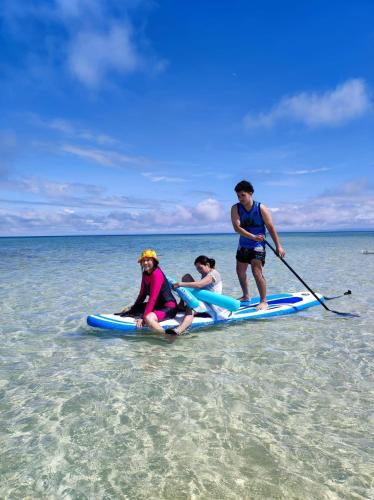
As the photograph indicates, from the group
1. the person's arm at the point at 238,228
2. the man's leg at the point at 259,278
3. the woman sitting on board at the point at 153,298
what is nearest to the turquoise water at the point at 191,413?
the woman sitting on board at the point at 153,298

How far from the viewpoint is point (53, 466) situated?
A: 3375mm

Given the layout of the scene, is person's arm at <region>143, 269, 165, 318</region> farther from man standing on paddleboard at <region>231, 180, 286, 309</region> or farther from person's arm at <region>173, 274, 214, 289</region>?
man standing on paddleboard at <region>231, 180, 286, 309</region>

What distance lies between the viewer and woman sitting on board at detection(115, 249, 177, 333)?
708 cm

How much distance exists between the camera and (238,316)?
841cm

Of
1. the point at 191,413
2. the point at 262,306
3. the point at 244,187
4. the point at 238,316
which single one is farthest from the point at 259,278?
the point at 191,413

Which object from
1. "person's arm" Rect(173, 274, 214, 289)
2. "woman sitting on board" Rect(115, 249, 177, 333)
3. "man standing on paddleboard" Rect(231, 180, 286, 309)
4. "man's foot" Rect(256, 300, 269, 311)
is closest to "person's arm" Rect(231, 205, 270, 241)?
"man standing on paddleboard" Rect(231, 180, 286, 309)

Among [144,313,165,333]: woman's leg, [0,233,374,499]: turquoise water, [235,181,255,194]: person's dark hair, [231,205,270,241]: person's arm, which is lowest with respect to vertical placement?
[0,233,374,499]: turquoise water

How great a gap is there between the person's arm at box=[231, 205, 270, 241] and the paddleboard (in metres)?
1.81

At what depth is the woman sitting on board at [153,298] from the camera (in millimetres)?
7082

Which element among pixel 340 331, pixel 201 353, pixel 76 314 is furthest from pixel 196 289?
pixel 76 314

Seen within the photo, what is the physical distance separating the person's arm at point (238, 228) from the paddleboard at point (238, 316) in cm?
181

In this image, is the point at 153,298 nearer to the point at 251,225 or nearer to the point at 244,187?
the point at 251,225

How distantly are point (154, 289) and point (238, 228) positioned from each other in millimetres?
2575

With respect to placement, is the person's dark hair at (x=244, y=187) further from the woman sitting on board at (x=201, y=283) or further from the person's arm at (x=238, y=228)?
the woman sitting on board at (x=201, y=283)
